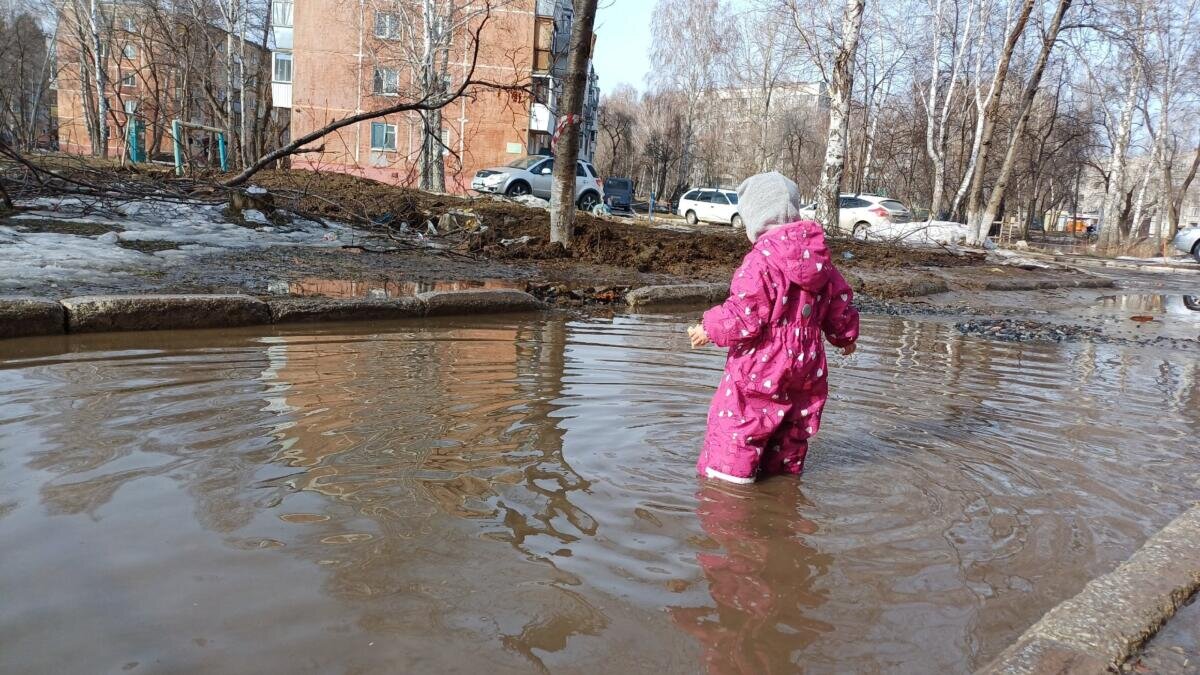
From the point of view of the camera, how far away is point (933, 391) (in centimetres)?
539

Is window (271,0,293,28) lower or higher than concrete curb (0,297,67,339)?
higher

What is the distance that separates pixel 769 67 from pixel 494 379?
44873 mm

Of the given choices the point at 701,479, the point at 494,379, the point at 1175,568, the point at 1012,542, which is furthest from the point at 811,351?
the point at 494,379

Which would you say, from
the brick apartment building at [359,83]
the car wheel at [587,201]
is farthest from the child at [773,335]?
the brick apartment building at [359,83]

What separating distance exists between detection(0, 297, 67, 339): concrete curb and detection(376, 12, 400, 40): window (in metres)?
25.6

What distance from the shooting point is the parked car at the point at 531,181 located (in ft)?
78.1

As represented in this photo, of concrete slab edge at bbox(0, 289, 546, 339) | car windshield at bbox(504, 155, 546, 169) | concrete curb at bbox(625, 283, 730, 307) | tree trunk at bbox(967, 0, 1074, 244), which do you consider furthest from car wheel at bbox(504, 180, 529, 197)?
concrete slab edge at bbox(0, 289, 546, 339)

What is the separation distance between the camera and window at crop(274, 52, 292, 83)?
37.2m

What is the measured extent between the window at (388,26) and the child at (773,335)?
28234 mm

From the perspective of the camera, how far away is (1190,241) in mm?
24500

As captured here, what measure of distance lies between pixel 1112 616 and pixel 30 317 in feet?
19.5

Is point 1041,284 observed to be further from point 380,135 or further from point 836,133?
point 380,135

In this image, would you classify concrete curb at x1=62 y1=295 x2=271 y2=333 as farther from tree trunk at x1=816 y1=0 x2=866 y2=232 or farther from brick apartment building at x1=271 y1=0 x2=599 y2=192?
brick apartment building at x1=271 y1=0 x2=599 y2=192

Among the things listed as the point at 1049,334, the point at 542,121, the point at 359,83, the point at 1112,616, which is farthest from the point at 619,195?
the point at 1112,616
